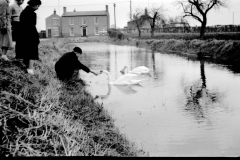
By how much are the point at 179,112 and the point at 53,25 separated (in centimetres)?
8141

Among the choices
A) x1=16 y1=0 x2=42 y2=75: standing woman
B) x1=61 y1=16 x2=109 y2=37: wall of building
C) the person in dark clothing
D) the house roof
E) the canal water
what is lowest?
the canal water

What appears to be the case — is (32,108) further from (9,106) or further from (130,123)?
(130,123)

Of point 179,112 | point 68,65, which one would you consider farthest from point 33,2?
point 179,112

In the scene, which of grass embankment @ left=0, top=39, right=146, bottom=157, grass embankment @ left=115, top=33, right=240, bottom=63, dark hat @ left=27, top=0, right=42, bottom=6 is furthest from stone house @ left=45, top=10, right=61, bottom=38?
grass embankment @ left=0, top=39, right=146, bottom=157

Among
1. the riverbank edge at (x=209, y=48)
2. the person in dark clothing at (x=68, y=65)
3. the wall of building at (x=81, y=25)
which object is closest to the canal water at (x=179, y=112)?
the person in dark clothing at (x=68, y=65)

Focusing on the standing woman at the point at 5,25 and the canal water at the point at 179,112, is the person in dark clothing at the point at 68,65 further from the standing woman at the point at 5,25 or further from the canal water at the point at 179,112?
the standing woman at the point at 5,25

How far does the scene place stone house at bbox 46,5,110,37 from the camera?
8456 cm

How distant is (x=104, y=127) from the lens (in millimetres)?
6293

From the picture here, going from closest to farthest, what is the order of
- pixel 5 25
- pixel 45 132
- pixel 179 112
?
pixel 45 132 < pixel 179 112 < pixel 5 25

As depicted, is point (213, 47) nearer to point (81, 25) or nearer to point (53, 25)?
point (81, 25)

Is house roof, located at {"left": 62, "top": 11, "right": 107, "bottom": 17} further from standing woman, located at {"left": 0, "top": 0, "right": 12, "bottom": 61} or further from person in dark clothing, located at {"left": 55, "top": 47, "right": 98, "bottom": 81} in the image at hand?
standing woman, located at {"left": 0, "top": 0, "right": 12, "bottom": 61}

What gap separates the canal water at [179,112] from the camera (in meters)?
5.91

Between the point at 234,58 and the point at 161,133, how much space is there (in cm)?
1506

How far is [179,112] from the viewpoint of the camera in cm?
811
